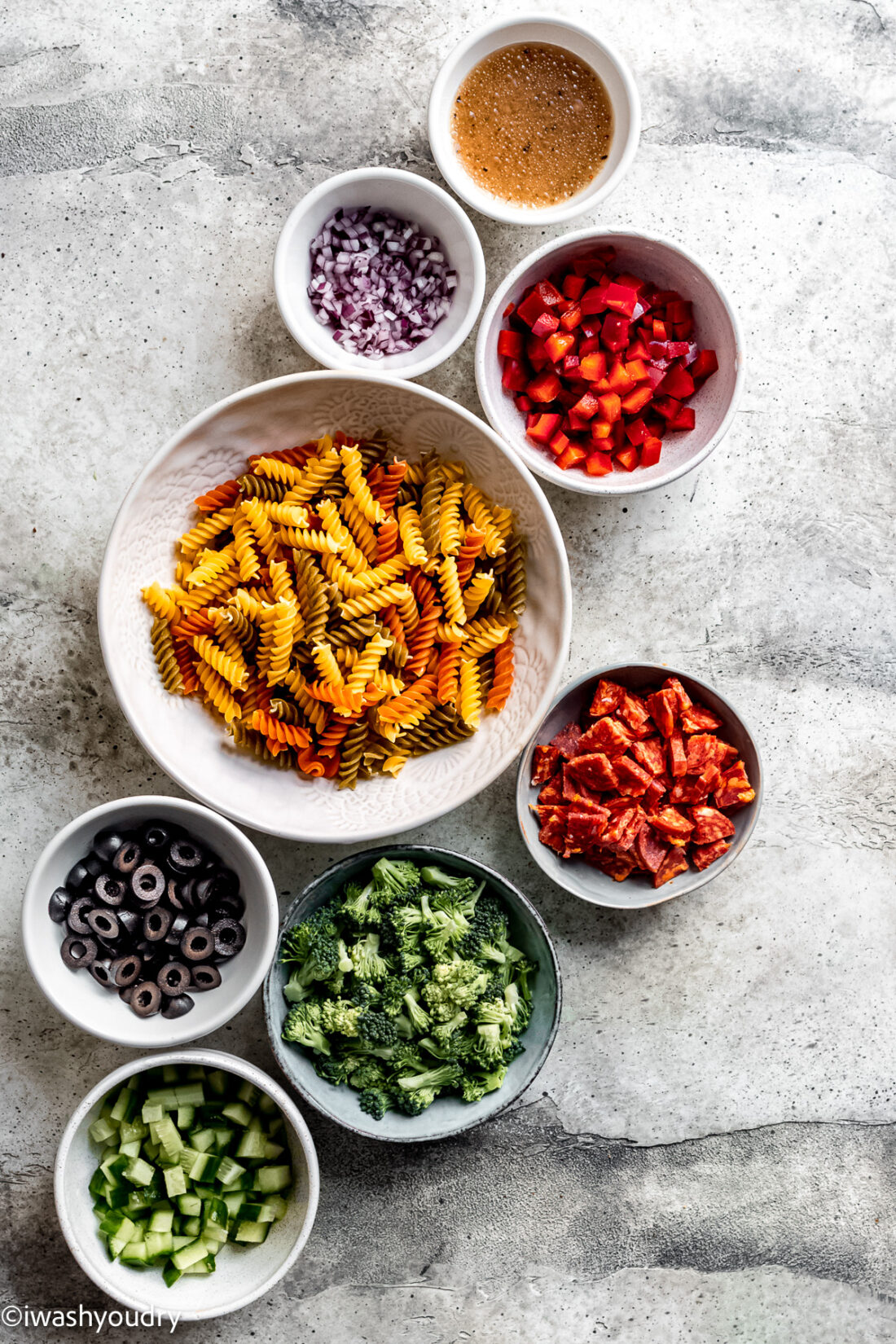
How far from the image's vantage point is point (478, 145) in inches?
109

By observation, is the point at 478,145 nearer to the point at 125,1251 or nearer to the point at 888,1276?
the point at 125,1251

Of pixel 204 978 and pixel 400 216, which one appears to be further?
pixel 400 216

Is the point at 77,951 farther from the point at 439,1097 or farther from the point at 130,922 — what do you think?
the point at 439,1097

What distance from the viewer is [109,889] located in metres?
2.62

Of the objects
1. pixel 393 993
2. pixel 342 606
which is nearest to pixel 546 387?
pixel 342 606

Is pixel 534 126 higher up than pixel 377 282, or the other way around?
pixel 534 126

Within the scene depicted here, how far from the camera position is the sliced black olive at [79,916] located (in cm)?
259

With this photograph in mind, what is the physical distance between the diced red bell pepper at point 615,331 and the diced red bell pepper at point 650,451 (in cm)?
28

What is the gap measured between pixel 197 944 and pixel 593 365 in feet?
Result: 6.50

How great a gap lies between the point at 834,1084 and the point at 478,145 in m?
3.20

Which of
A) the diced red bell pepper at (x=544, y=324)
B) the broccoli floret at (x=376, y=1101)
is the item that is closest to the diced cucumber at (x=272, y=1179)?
the broccoli floret at (x=376, y=1101)

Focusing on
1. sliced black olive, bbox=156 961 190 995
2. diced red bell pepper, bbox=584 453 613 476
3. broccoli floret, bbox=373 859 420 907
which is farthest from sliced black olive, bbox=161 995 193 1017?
diced red bell pepper, bbox=584 453 613 476

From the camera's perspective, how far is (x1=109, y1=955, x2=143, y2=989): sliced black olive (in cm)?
262

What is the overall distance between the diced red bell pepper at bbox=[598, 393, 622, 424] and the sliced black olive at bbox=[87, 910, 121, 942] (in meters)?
1.98
